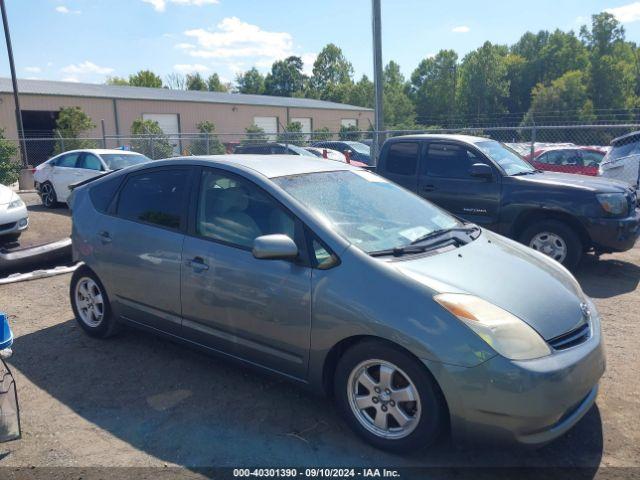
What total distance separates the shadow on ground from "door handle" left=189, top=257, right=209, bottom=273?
865 mm

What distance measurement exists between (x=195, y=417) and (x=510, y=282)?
84.2 inches

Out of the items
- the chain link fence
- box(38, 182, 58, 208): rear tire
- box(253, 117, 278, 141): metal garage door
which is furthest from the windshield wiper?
box(253, 117, 278, 141): metal garage door

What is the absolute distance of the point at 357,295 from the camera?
3.02 meters

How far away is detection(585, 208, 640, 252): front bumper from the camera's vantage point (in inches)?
255

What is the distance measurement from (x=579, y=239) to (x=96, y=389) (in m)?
5.64

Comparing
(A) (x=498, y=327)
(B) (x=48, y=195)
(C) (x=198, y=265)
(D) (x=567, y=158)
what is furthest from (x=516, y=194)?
(B) (x=48, y=195)

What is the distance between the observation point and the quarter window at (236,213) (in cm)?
352

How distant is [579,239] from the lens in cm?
667

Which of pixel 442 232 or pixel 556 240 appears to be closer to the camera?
pixel 442 232

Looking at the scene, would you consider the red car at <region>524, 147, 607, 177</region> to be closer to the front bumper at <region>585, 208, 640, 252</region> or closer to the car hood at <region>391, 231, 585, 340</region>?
the front bumper at <region>585, 208, 640, 252</region>

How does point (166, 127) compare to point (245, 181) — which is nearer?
point (245, 181)

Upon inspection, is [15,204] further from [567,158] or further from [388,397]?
[567,158]

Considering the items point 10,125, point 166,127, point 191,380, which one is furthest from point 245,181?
point 166,127

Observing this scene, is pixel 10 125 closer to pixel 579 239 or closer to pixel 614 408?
pixel 579 239
